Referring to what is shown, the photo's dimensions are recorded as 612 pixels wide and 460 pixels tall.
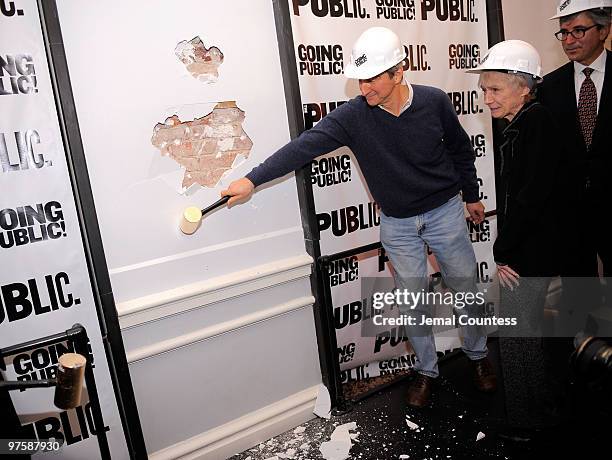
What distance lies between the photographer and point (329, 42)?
2.44m

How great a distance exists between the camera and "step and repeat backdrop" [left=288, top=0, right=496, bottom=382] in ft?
7.97

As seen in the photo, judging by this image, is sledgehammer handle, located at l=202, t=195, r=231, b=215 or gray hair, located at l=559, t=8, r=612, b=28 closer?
sledgehammer handle, located at l=202, t=195, r=231, b=215

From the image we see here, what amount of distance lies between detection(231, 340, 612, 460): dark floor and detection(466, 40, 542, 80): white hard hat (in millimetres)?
1606

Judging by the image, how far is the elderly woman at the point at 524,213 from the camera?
1.90 meters

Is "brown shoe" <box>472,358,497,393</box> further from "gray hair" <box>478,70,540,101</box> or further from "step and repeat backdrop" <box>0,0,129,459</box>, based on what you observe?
"step and repeat backdrop" <box>0,0,129,459</box>

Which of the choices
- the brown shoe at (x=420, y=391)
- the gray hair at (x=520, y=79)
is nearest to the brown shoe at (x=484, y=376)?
the brown shoe at (x=420, y=391)

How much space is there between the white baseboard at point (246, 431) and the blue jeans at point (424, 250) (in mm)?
685

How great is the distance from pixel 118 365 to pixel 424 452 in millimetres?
1418

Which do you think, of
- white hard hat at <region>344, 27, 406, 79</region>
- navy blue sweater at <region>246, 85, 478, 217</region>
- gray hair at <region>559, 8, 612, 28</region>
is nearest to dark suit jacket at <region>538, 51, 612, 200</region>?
gray hair at <region>559, 8, 612, 28</region>

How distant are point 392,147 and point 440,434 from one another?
1400 mm

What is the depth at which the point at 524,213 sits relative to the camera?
1.93 meters

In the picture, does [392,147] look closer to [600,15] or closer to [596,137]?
[596,137]

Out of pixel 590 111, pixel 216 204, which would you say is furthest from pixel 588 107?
pixel 216 204

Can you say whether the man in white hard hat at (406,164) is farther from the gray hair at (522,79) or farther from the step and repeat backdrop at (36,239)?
the step and repeat backdrop at (36,239)
